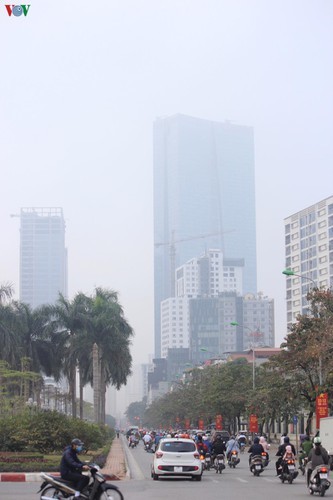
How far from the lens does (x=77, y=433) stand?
40.9 meters

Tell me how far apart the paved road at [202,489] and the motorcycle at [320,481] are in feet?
1.04

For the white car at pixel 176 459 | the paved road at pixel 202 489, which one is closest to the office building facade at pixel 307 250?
the paved road at pixel 202 489

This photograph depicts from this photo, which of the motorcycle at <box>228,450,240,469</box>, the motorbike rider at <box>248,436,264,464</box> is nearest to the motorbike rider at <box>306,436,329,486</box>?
the motorbike rider at <box>248,436,264,464</box>

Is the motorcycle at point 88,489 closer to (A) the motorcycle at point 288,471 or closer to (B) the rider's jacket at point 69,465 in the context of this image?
(B) the rider's jacket at point 69,465

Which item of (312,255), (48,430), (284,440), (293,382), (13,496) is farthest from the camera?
(312,255)

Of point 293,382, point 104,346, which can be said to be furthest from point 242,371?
point 293,382

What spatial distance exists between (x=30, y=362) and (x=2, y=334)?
14.0 feet

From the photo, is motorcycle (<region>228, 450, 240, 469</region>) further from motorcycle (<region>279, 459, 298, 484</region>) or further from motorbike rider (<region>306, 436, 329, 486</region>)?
motorbike rider (<region>306, 436, 329, 486</region>)

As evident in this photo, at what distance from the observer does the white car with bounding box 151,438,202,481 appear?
94.2ft

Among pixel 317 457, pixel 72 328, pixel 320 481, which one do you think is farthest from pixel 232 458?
pixel 72 328

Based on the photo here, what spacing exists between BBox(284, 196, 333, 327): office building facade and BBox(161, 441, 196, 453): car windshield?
4188 inches

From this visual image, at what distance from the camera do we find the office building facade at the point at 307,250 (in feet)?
456

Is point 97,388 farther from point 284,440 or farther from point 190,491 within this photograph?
point 190,491

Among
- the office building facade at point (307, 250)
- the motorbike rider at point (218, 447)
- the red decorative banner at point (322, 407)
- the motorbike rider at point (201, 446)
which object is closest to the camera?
the motorbike rider at point (218, 447)
